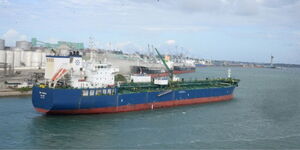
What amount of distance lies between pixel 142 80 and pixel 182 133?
12440 millimetres

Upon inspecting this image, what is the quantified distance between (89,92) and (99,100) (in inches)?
39.1

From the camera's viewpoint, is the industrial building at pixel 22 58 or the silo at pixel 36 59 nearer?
the industrial building at pixel 22 58

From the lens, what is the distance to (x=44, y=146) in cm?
1546

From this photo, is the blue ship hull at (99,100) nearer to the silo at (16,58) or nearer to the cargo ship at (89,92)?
the cargo ship at (89,92)

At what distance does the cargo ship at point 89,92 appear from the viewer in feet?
68.1

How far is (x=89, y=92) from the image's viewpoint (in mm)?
21719

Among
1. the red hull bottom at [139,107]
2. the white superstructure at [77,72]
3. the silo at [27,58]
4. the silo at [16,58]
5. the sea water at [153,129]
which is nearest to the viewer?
the sea water at [153,129]

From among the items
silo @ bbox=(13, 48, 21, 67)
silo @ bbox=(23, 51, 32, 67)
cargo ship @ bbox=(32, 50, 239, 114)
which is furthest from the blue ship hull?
silo @ bbox=(23, 51, 32, 67)

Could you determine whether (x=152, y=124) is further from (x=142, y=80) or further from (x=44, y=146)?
(x=142, y=80)

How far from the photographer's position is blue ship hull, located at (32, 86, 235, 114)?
67.4 feet

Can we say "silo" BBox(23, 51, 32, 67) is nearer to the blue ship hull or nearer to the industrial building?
the industrial building

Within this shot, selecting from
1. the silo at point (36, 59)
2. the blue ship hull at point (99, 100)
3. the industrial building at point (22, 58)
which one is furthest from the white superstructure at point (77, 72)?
the silo at point (36, 59)

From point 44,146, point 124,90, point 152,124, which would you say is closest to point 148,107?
point 124,90

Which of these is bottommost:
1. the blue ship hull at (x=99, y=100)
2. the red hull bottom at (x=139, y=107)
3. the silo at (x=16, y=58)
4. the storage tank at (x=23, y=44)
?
the red hull bottom at (x=139, y=107)
